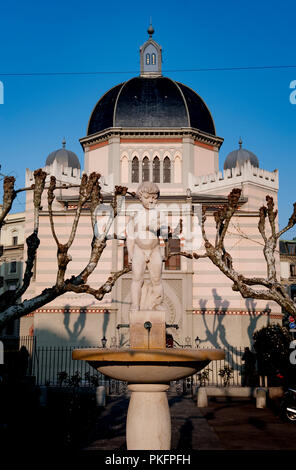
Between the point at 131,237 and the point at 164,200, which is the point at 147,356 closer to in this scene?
the point at 131,237

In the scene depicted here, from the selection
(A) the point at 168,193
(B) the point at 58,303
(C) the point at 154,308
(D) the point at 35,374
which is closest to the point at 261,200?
(A) the point at 168,193

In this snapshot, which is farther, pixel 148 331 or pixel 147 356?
pixel 148 331

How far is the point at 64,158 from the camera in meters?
44.0

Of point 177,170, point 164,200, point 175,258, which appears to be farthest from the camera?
point 177,170

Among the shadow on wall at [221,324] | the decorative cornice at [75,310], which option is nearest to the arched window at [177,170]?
the shadow on wall at [221,324]

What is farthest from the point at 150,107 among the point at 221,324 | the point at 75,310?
the point at 221,324

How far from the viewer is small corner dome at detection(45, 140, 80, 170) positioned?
4375cm

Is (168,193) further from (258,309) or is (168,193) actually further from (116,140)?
(258,309)

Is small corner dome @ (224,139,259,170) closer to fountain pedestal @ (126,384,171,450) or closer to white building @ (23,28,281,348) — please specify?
white building @ (23,28,281,348)

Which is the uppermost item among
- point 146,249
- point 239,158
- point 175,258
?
point 239,158

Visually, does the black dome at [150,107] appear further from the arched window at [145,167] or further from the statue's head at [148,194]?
the statue's head at [148,194]

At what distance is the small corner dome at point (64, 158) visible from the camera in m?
43.8

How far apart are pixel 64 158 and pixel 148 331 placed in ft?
121

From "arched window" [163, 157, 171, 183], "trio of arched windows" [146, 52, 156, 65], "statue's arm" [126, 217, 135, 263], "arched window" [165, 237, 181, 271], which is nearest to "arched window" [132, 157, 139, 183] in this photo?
"arched window" [163, 157, 171, 183]
